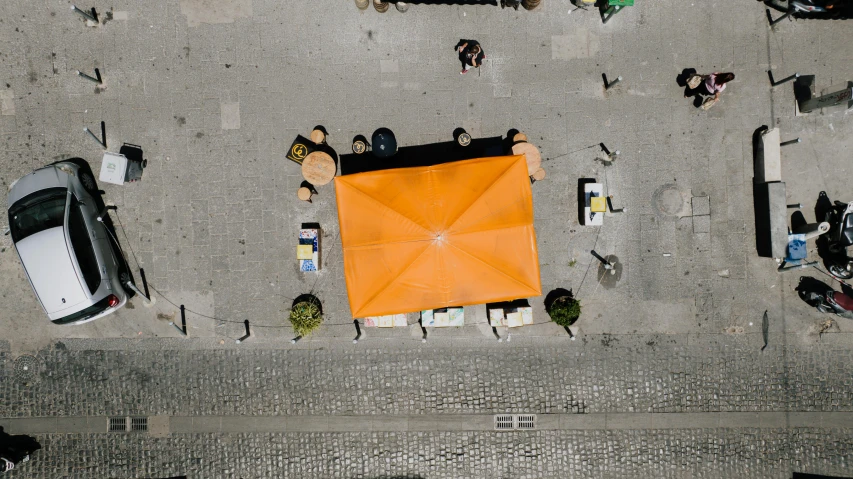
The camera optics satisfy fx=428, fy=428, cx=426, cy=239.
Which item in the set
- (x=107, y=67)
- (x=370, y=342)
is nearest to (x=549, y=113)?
(x=370, y=342)

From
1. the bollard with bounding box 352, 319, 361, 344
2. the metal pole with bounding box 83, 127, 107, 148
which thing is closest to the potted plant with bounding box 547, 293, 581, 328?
the bollard with bounding box 352, 319, 361, 344

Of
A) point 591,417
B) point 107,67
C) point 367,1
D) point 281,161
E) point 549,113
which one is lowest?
point 591,417

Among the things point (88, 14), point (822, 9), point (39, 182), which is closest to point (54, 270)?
point (39, 182)

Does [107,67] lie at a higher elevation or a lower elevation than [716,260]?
higher

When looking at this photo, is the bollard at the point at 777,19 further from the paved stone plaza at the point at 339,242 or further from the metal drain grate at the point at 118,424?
the metal drain grate at the point at 118,424

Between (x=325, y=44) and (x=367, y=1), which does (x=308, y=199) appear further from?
(x=367, y=1)
